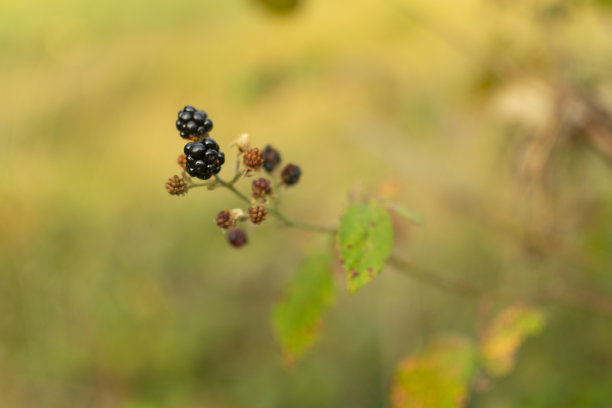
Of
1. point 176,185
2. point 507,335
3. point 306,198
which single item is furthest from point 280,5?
point 306,198

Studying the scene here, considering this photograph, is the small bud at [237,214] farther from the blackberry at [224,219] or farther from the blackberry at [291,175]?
Answer: the blackberry at [291,175]

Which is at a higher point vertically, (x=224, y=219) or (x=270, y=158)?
(x=270, y=158)

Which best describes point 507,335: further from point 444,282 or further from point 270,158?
point 270,158

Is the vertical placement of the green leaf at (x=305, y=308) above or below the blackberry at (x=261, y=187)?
below

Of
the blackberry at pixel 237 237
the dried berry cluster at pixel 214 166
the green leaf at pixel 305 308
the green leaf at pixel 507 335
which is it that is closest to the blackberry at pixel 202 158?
the dried berry cluster at pixel 214 166

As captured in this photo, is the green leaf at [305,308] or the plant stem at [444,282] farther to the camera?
the green leaf at [305,308]

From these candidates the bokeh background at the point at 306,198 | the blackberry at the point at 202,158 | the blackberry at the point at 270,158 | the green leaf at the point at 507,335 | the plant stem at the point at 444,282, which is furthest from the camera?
the bokeh background at the point at 306,198
